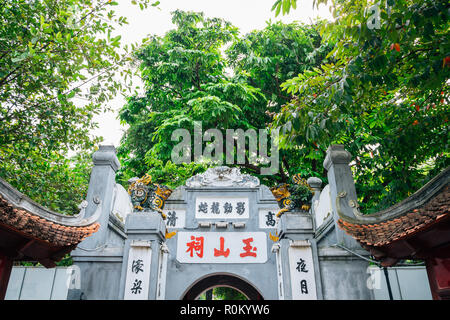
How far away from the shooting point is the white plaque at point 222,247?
8102mm

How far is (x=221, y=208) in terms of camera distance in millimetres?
8469

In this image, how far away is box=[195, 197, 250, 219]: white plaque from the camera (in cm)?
845

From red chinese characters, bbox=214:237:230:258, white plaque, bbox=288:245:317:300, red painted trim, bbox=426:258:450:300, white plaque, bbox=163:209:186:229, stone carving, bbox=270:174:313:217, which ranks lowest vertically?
red painted trim, bbox=426:258:450:300

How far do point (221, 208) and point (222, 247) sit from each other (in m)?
0.96

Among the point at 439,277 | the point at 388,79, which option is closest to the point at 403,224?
the point at 439,277

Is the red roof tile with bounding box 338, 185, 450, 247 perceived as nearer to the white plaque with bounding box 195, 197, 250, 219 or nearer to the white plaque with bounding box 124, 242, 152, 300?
the white plaque with bounding box 124, 242, 152, 300

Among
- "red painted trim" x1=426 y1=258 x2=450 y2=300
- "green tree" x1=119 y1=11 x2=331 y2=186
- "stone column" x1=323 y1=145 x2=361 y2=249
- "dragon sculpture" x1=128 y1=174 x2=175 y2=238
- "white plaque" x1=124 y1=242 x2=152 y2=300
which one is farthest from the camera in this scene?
"green tree" x1=119 y1=11 x2=331 y2=186

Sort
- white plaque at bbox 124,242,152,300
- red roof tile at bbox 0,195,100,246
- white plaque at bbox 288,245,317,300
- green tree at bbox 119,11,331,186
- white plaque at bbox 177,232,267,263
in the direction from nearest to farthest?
1. red roof tile at bbox 0,195,100,246
2. white plaque at bbox 124,242,152,300
3. white plaque at bbox 288,245,317,300
4. white plaque at bbox 177,232,267,263
5. green tree at bbox 119,11,331,186

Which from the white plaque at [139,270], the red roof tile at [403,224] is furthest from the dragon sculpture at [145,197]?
the red roof tile at [403,224]

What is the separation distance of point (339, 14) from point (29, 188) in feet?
24.0

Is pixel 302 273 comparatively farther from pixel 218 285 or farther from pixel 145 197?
pixel 218 285

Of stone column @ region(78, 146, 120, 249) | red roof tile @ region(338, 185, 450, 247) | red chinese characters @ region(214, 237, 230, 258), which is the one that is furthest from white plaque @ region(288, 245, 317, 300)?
stone column @ region(78, 146, 120, 249)

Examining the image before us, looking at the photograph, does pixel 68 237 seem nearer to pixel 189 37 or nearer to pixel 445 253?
pixel 445 253

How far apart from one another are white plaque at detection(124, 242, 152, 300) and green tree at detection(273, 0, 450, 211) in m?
3.12
